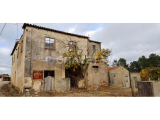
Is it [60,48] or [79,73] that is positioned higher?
[60,48]

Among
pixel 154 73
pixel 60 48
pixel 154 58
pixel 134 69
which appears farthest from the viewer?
pixel 134 69

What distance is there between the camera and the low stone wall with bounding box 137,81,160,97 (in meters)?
6.56

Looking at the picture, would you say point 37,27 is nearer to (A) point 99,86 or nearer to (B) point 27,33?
(B) point 27,33

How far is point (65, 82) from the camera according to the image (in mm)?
11305

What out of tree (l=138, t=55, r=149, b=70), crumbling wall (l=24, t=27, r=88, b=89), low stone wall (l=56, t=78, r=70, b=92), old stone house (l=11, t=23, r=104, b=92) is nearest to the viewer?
old stone house (l=11, t=23, r=104, b=92)

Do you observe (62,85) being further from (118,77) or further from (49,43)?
(118,77)

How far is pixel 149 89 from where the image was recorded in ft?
22.0

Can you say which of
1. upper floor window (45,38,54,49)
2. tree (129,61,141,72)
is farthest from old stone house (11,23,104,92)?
tree (129,61,141,72)

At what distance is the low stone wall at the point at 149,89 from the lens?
21.5ft

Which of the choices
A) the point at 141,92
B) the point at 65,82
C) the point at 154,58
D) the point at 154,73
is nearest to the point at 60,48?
the point at 65,82

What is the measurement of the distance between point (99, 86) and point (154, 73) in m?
8.58

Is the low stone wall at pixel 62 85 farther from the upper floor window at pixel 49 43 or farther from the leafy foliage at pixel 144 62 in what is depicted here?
the leafy foliage at pixel 144 62

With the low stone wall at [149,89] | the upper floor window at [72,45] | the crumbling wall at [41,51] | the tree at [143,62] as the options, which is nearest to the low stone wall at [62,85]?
the crumbling wall at [41,51]

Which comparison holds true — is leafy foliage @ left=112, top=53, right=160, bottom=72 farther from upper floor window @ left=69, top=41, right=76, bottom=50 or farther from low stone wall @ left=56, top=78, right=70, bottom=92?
low stone wall @ left=56, top=78, right=70, bottom=92
